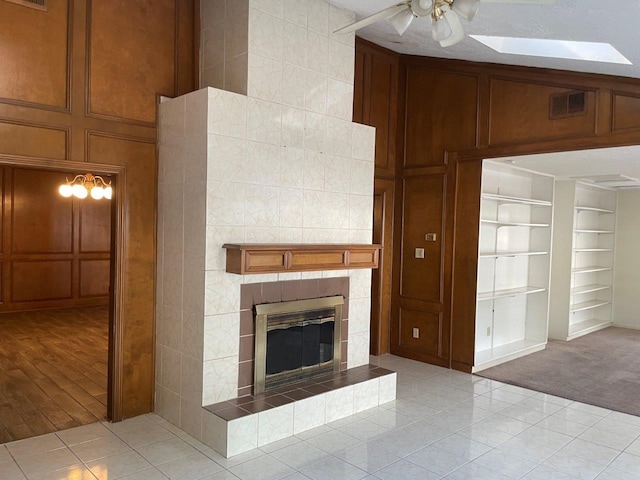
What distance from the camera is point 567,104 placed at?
183 inches

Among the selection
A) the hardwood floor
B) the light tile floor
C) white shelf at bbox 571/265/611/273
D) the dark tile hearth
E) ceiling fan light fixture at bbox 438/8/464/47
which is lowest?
the light tile floor

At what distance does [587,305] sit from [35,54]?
820 centimetres

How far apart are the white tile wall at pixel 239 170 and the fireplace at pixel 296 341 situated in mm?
223

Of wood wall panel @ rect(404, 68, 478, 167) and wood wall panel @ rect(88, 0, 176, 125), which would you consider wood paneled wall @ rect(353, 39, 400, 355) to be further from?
wood wall panel @ rect(88, 0, 176, 125)

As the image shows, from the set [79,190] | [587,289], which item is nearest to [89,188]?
[79,190]

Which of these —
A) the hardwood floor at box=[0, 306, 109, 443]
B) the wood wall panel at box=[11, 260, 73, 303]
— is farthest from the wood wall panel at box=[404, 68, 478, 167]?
the wood wall panel at box=[11, 260, 73, 303]

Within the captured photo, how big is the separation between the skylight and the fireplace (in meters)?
2.72

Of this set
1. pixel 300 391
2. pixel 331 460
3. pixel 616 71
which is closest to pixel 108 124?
pixel 300 391

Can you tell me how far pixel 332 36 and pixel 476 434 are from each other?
3515 mm

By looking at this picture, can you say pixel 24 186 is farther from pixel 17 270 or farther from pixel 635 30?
pixel 635 30

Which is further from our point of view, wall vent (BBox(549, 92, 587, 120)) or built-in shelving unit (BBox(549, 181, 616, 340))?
built-in shelving unit (BBox(549, 181, 616, 340))

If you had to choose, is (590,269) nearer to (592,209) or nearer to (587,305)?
(587,305)

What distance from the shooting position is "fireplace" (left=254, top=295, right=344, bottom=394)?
3809 mm

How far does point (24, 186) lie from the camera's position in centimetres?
831
